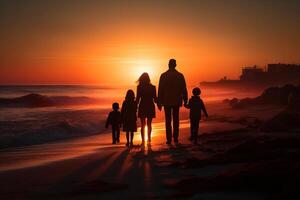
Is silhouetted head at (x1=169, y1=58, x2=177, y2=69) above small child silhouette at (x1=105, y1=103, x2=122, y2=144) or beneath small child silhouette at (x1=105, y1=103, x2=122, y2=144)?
above

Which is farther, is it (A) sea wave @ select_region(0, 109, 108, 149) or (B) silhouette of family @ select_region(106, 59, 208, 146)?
(A) sea wave @ select_region(0, 109, 108, 149)

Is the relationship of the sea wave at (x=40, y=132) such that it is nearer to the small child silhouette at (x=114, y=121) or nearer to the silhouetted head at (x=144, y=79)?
the small child silhouette at (x=114, y=121)

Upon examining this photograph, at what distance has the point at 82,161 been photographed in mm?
7965

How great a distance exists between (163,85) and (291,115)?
5.12 m

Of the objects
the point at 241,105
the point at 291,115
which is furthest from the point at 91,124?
the point at 291,115

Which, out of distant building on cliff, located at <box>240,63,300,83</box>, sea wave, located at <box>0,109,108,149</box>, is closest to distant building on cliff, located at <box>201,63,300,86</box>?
distant building on cliff, located at <box>240,63,300,83</box>

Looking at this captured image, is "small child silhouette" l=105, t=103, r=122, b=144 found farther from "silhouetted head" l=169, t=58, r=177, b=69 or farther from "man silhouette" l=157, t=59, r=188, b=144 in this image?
"silhouetted head" l=169, t=58, r=177, b=69

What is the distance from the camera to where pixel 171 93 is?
11.1m

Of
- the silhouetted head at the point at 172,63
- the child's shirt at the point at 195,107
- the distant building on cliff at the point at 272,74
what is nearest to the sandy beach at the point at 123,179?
the child's shirt at the point at 195,107

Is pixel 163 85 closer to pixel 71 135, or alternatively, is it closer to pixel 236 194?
pixel 236 194

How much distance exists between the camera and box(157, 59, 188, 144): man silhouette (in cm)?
1105

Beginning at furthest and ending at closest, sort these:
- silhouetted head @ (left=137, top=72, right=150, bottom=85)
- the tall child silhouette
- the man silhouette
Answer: the tall child silhouette
silhouetted head @ (left=137, top=72, right=150, bottom=85)
the man silhouette

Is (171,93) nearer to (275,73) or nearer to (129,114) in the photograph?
(129,114)

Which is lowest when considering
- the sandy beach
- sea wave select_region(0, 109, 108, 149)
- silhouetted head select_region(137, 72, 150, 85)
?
sea wave select_region(0, 109, 108, 149)
